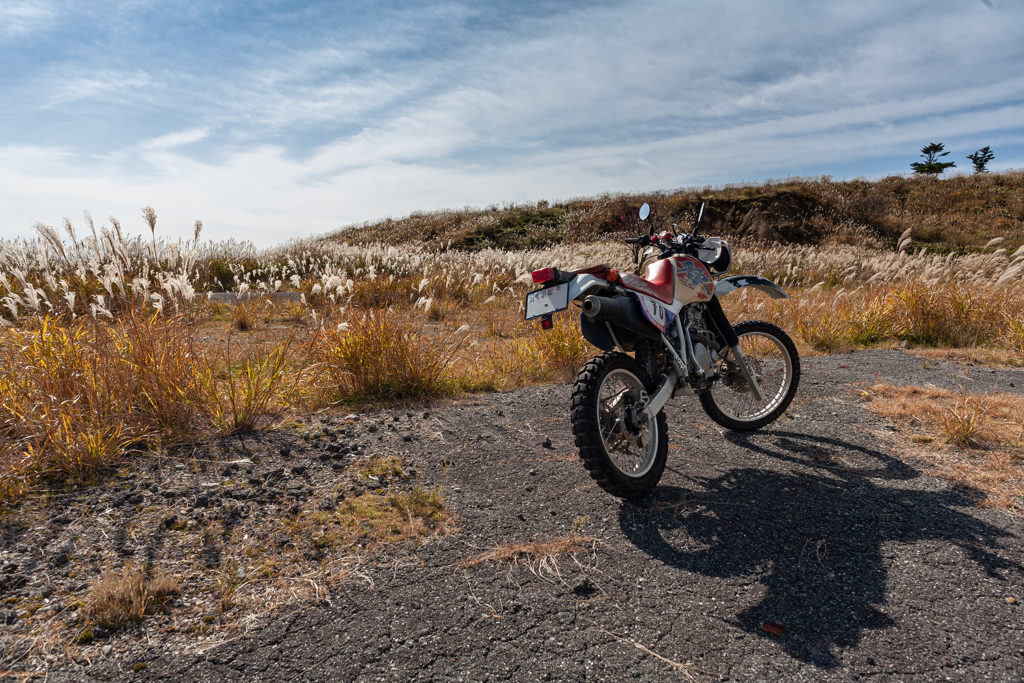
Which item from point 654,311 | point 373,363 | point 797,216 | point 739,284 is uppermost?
point 797,216

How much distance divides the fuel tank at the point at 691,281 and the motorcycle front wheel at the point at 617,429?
2.25ft

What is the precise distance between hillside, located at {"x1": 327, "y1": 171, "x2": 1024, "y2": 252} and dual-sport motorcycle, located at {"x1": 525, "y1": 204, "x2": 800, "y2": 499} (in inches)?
707

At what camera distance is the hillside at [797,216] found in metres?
23.4

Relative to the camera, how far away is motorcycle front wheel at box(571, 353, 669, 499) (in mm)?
2584

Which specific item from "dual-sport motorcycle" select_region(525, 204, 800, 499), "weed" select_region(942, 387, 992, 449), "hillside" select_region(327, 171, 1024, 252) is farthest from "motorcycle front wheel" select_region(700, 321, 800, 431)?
"hillside" select_region(327, 171, 1024, 252)

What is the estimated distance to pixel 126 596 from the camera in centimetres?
200

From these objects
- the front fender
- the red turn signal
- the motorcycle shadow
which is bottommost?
the motorcycle shadow

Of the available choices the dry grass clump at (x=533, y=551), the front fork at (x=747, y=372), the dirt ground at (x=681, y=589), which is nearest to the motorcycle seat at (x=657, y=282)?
the front fork at (x=747, y=372)

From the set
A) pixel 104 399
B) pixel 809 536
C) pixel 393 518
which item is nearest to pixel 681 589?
pixel 809 536

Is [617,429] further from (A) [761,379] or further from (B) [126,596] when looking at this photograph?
(B) [126,596]

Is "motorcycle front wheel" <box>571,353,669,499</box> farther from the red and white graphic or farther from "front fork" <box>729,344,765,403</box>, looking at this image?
"front fork" <box>729,344,765,403</box>

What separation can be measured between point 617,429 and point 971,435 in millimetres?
2633

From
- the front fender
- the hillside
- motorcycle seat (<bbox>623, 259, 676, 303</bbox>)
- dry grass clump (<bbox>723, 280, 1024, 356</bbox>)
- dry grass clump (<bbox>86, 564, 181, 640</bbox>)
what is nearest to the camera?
dry grass clump (<bbox>86, 564, 181, 640</bbox>)

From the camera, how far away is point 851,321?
7484 millimetres
